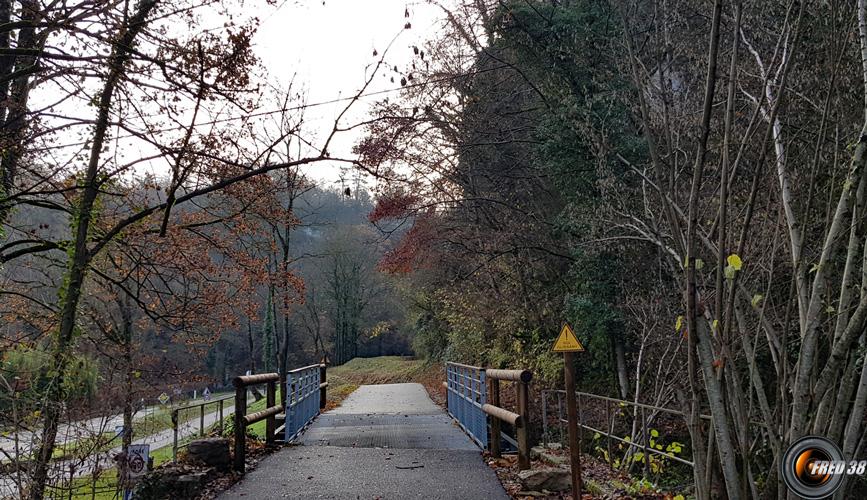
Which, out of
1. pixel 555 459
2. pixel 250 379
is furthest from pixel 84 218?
pixel 555 459

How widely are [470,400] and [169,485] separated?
502 centimetres

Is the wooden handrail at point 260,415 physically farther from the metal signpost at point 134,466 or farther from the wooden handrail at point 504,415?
the wooden handrail at point 504,415

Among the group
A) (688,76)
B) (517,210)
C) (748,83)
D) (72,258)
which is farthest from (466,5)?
(72,258)

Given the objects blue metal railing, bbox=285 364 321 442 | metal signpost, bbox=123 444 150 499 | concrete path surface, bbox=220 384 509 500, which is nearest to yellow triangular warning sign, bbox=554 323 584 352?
concrete path surface, bbox=220 384 509 500

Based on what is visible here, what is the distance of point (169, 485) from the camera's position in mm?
6398

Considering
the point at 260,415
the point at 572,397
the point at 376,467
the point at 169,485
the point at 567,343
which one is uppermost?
the point at 567,343

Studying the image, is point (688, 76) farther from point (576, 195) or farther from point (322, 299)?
point (322, 299)

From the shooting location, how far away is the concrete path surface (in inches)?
253

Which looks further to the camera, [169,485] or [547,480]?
[169,485]

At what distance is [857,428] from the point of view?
8.38ft

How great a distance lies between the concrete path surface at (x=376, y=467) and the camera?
6.43 m

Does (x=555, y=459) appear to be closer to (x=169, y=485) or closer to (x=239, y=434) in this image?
(x=239, y=434)

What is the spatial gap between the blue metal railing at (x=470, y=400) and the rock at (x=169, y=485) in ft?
13.2

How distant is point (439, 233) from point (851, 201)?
1485 centimetres
